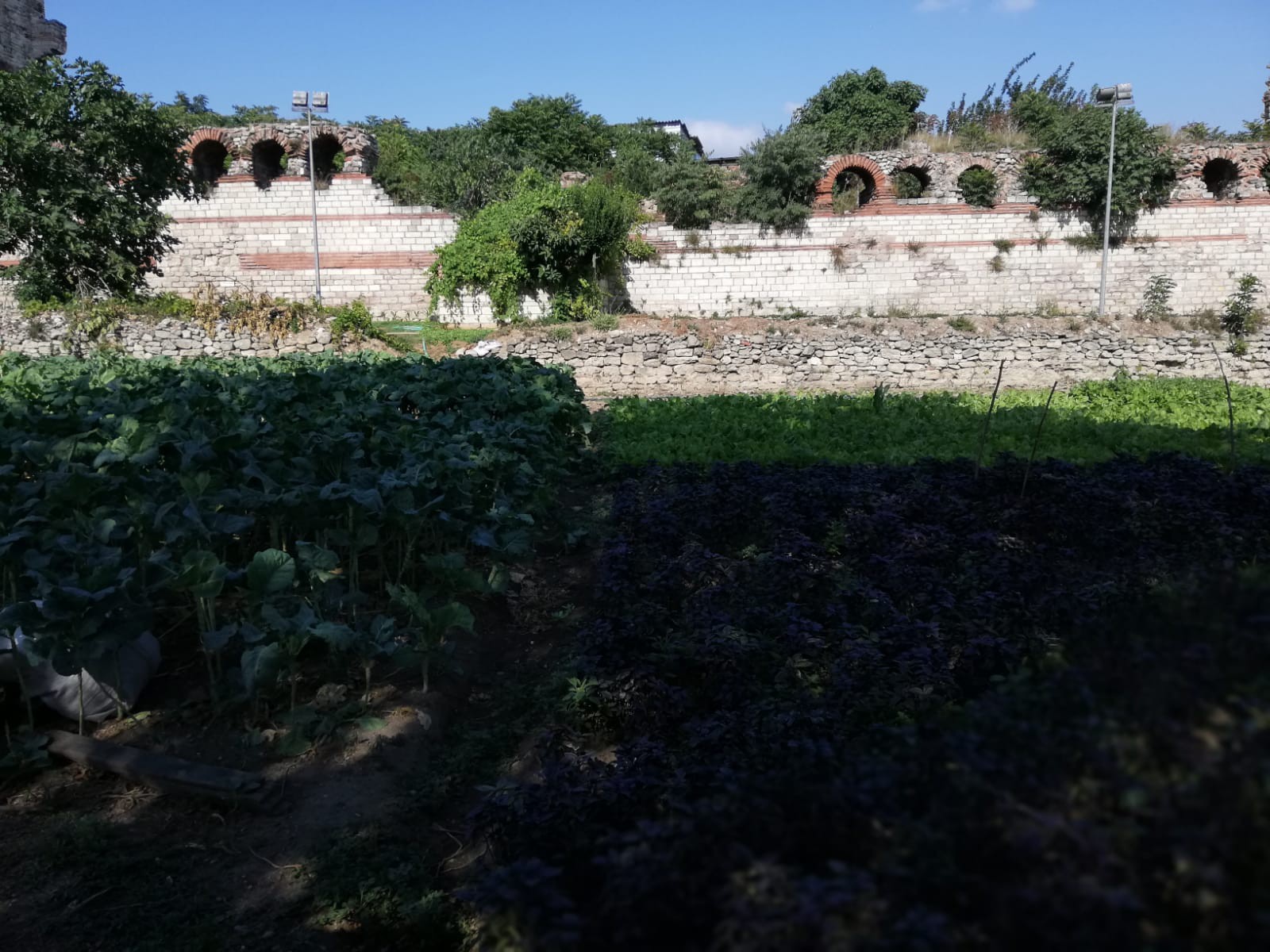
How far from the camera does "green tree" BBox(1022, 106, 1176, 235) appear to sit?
22844 millimetres

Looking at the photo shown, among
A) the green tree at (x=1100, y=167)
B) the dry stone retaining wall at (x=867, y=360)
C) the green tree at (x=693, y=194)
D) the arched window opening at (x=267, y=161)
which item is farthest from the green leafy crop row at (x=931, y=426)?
the arched window opening at (x=267, y=161)

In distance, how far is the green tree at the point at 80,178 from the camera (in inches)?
728

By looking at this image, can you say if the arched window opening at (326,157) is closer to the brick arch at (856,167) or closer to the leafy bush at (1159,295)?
the brick arch at (856,167)

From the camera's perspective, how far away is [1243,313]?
20734mm

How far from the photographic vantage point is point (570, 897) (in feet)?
6.94

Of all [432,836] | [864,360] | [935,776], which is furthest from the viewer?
[864,360]

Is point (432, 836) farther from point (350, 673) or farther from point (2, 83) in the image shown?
point (2, 83)

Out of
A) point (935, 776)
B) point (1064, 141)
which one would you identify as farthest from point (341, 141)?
point (935, 776)

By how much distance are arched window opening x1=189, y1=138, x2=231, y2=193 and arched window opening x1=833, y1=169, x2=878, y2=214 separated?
56.5 feet

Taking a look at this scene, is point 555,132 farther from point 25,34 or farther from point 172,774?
point 172,774

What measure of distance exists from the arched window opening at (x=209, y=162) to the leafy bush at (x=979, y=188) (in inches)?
806

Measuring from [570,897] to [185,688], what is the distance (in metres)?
3.25

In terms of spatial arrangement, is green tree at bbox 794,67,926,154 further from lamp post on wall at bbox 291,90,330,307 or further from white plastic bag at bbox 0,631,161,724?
white plastic bag at bbox 0,631,161,724

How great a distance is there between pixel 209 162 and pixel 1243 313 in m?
27.4
